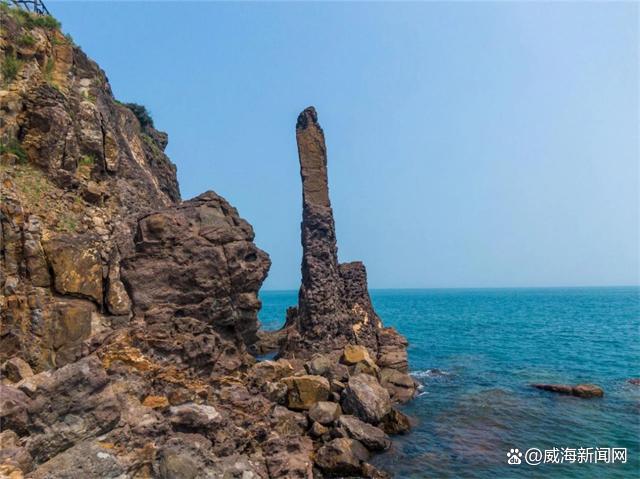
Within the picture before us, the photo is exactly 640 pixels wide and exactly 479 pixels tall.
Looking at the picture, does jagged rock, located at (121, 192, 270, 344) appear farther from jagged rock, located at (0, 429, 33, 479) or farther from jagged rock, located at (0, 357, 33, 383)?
jagged rock, located at (0, 429, 33, 479)

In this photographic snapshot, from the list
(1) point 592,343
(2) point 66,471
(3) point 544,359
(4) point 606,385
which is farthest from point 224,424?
(1) point 592,343

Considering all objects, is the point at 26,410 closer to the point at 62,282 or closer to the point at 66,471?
the point at 66,471

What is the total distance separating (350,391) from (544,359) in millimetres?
30420

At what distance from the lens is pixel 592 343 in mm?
50062

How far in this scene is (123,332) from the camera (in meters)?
11.2

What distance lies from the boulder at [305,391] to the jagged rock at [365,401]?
1.15 m

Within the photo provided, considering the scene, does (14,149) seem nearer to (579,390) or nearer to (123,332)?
(123,332)

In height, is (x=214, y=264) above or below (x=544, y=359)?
above

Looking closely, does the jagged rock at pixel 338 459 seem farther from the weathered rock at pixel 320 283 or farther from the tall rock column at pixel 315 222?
the tall rock column at pixel 315 222

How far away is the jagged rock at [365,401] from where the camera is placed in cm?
1912

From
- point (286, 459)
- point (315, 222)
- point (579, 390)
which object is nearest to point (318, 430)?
point (286, 459)

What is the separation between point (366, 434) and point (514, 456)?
6.68 meters

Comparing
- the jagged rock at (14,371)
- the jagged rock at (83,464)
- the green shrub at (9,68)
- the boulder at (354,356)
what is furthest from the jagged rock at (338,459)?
the green shrub at (9,68)
